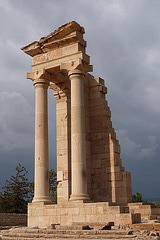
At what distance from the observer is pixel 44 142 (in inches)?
975

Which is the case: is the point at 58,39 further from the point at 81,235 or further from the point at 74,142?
the point at 81,235

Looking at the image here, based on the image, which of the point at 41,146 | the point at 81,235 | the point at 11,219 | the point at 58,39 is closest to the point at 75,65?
the point at 58,39

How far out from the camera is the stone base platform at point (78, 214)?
62.9 ft

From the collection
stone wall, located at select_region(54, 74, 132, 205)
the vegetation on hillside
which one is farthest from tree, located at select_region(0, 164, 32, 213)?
stone wall, located at select_region(54, 74, 132, 205)

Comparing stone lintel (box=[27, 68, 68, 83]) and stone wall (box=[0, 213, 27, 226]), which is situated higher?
stone lintel (box=[27, 68, 68, 83])

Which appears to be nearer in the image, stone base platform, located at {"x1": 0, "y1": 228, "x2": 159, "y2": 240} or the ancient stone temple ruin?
stone base platform, located at {"x1": 0, "y1": 228, "x2": 159, "y2": 240}

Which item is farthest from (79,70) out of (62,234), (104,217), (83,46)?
(62,234)

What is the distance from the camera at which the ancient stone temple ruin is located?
22.6 metres

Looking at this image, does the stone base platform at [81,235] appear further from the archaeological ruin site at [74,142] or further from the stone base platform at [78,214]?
the archaeological ruin site at [74,142]

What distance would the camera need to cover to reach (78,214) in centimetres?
2125

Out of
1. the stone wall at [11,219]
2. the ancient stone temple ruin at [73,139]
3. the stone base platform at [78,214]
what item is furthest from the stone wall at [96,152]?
the stone wall at [11,219]

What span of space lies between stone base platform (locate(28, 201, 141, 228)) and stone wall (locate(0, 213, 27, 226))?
16.9 feet

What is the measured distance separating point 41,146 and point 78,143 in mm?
3184

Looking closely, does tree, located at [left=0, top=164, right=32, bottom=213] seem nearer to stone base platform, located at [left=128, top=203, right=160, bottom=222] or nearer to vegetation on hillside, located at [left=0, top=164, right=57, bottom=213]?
vegetation on hillside, located at [left=0, top=164, right=57, bottom=213]
